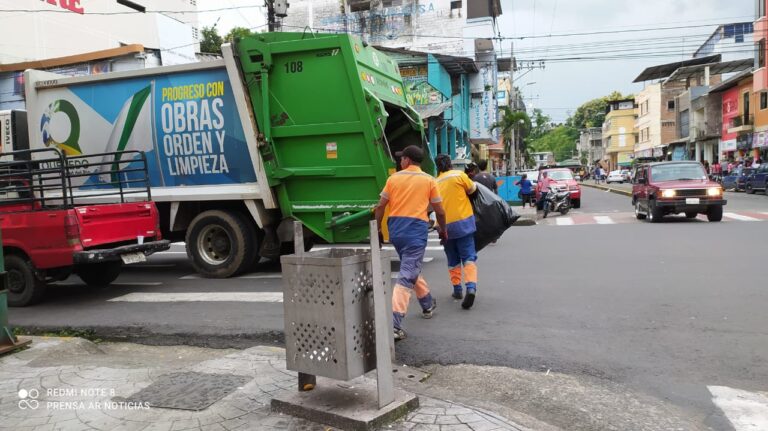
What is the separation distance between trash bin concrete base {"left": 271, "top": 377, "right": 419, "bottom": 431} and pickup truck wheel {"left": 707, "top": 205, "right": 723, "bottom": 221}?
13009 mm

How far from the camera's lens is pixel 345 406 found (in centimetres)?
335

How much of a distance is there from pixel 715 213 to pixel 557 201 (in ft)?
17.1

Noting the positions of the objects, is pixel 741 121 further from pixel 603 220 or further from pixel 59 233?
pixel 59 233

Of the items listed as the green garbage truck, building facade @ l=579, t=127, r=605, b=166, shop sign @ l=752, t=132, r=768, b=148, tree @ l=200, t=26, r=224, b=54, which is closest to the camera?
the green garbage truck

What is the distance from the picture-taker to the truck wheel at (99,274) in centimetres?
810

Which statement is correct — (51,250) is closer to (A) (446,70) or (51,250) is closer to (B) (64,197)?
(B) (64,197)

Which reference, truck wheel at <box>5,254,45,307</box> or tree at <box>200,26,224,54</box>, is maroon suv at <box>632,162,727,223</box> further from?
tree at <box>200,26,224,54</box>

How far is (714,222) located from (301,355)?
529 inches

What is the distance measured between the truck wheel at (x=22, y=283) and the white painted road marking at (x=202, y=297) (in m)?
0.84

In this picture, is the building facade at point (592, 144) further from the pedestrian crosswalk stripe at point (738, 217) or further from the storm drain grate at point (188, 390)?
the storm drain grate at point (188, 390)

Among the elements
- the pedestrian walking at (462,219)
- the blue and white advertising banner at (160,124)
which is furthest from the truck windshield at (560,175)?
the pedestrian walking at (462,219)

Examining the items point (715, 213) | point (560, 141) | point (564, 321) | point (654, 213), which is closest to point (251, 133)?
point (564, 321)

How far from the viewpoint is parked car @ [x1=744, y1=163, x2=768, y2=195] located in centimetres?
2556

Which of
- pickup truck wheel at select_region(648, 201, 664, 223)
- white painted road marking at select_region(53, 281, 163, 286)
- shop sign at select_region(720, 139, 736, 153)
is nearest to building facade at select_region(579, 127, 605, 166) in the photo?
shop sign at select_region(720, 139, 736, 153)
